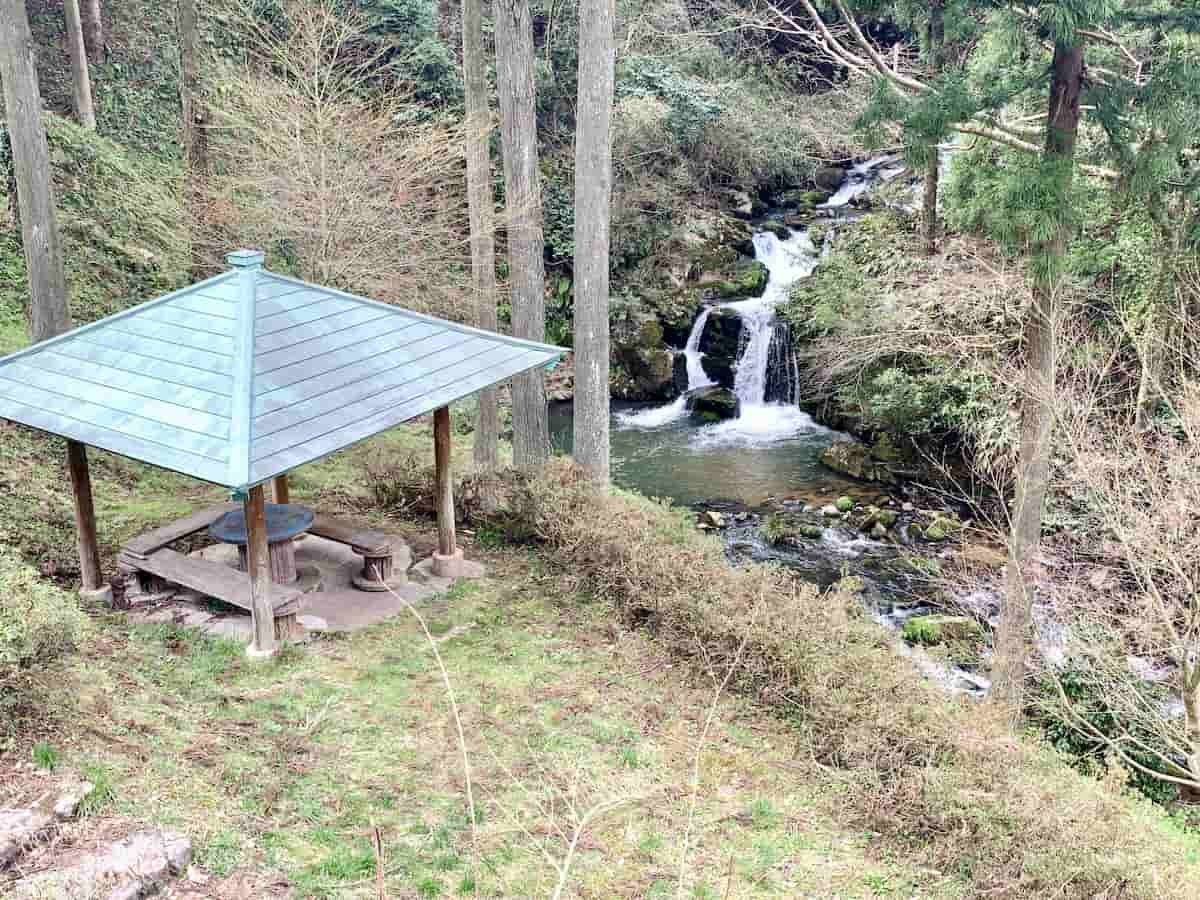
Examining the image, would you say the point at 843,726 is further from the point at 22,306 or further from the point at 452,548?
the point at 22,306

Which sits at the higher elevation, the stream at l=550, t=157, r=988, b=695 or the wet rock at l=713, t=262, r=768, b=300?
the wet rock at l=713, t=262, r=768, b=300

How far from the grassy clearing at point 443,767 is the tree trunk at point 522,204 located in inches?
130

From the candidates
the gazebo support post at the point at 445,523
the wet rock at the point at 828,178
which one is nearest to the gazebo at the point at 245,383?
the gazebo support post at the point at 445,523

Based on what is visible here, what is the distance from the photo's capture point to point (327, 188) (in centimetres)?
1203

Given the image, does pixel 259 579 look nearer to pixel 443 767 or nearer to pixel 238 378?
pixel 238 378

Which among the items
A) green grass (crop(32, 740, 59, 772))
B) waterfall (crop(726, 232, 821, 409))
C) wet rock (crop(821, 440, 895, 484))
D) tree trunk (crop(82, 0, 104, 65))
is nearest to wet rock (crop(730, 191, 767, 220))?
waterfall (crop(726, 232, 821, 409))

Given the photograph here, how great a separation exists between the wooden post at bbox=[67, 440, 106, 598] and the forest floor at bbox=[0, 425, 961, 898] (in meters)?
0.47

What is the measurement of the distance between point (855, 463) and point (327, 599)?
9.79 meters

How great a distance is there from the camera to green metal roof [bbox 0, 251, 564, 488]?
21.8ft

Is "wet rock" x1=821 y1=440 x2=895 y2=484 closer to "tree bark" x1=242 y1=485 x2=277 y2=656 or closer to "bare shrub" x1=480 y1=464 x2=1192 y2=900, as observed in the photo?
"bare shrub" x1=480 y1=464 x2=1192 y2=900

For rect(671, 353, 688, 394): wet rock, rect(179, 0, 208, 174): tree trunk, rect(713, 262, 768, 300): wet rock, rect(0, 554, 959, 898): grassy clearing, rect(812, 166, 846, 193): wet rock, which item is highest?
rect(179, 0, 208, 174): tree trunk

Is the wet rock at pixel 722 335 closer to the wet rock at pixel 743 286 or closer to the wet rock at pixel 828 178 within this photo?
the wet rock at pixel 743 286

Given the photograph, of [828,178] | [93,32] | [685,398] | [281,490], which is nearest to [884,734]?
[281,490]

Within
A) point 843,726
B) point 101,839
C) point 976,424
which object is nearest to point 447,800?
point 101,839
